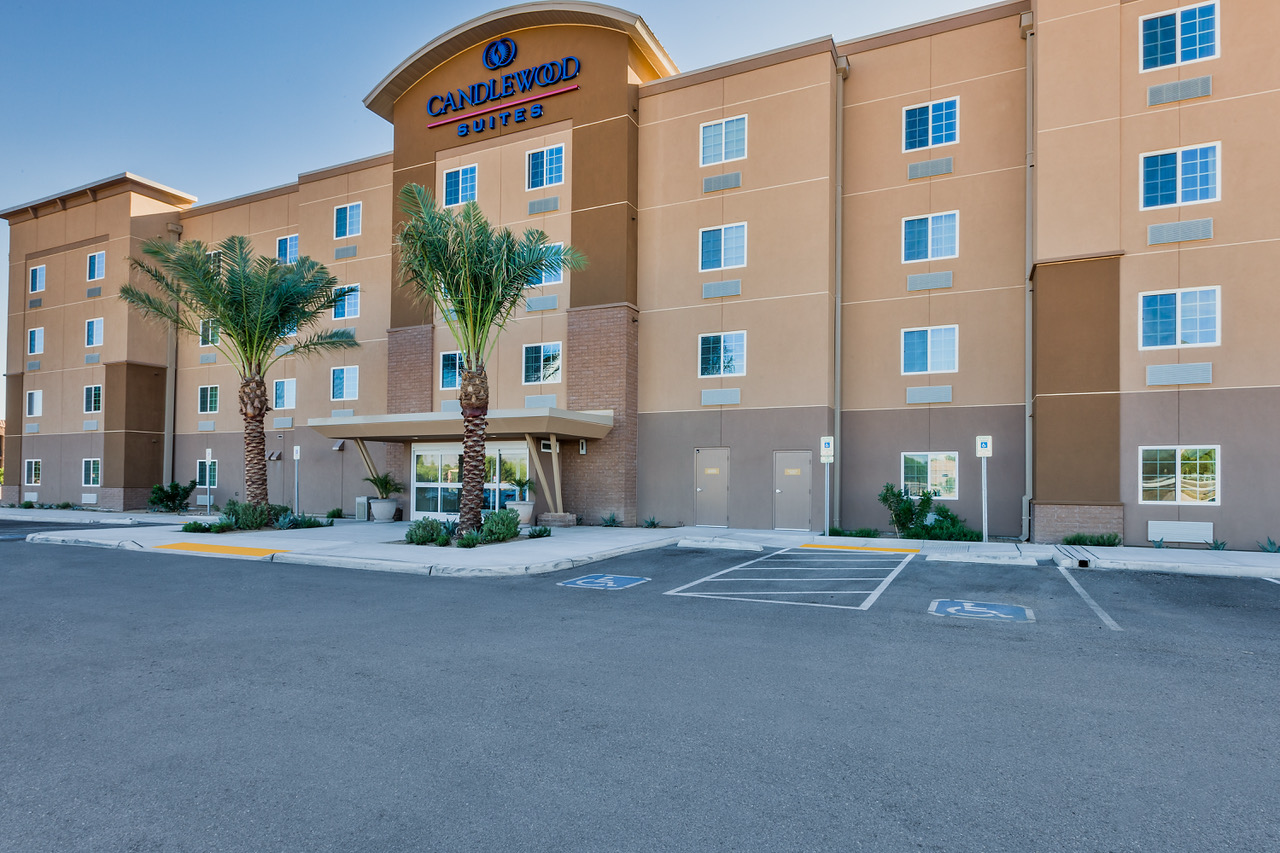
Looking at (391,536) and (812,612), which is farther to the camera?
(391,536)

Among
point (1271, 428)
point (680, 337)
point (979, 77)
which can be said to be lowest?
point (1271, 428)

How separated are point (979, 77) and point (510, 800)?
72.2ft

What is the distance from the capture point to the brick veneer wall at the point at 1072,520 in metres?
17.0

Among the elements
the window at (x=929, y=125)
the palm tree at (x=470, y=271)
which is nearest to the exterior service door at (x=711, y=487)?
the palm tree at (x=470, y=271)

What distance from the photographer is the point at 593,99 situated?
75.9ft

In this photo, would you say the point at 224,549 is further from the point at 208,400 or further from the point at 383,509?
the point at 208,400

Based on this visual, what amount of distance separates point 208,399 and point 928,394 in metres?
28.9

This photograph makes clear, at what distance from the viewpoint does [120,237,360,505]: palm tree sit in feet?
66.9

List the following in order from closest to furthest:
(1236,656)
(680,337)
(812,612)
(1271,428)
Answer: (1236,656) → (812,612) → (1271,428) → (680,337)

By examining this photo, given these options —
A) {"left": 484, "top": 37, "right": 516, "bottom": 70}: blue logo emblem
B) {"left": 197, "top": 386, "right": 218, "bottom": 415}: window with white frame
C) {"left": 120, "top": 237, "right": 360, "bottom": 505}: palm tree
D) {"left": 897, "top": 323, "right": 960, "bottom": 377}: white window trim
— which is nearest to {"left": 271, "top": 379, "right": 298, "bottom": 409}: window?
{"left": 197, "top": 386, "right": 218, "bottom": 415}: window with white frame

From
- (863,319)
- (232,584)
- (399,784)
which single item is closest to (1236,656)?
(399,784)

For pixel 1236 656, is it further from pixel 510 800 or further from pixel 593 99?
pixel 593 99

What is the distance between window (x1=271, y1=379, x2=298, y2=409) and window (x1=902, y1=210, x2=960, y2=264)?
23.0 meters

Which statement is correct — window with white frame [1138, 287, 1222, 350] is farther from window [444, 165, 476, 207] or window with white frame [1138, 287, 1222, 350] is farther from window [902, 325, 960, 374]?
window [444, 165, 476, 207]
